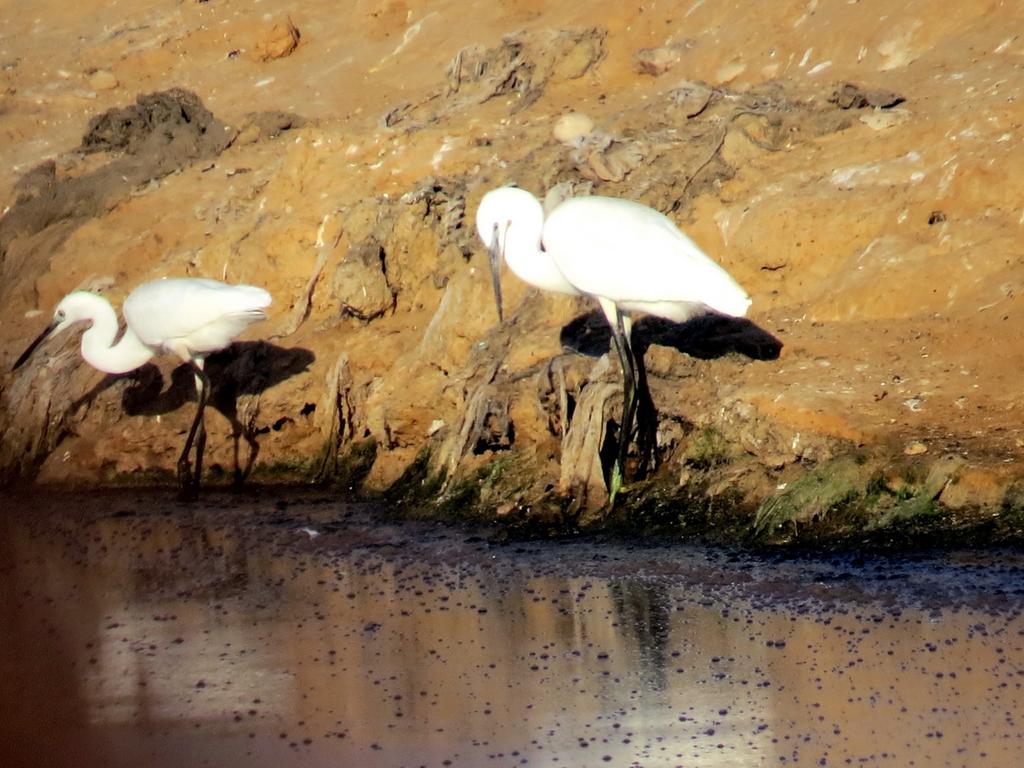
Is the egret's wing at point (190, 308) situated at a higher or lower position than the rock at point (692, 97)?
lower

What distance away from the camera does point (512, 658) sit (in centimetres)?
679

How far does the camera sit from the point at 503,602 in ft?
25.3

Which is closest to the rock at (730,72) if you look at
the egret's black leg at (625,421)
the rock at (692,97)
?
the rock at (692,97)

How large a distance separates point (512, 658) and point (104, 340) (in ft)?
18.8

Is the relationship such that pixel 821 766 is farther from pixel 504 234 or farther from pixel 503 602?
pixel 504 234

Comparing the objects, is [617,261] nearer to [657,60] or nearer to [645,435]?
[645,435]

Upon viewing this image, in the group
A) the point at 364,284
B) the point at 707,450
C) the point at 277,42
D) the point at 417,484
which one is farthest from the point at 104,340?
the point at 277,42

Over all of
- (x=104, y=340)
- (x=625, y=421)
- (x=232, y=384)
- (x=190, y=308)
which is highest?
(x=190, y=308)

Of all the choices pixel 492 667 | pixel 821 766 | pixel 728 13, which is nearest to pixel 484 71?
pixel 728 13

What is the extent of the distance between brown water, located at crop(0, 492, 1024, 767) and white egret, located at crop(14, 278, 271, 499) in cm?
200

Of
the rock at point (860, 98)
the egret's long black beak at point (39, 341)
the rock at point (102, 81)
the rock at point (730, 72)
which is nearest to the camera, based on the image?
the rock at point (860, 98)

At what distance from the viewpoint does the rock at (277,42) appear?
1734 cm

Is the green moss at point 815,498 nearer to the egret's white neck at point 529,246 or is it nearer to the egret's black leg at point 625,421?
the egret's black leg at point 625,421

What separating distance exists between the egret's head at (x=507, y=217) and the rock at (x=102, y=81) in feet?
31.2
